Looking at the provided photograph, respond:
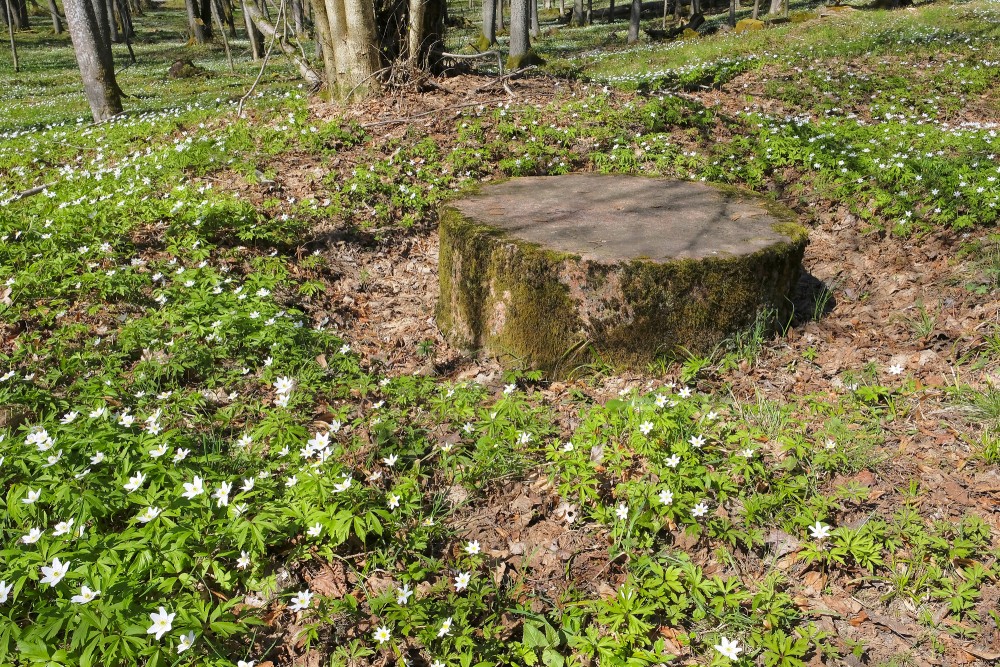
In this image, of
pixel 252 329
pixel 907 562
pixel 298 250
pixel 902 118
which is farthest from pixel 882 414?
pixel 902 118

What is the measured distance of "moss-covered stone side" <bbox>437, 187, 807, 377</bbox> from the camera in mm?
3789

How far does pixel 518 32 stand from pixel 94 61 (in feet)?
40.8

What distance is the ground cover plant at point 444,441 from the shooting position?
8.09 feet

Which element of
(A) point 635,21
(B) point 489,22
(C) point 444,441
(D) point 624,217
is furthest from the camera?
(A) point 635,21

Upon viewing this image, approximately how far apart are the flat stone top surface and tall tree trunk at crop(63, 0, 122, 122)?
969 centimetres

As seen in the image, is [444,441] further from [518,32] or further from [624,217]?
[518,32]

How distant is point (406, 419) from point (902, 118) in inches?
328

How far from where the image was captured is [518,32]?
1906cm

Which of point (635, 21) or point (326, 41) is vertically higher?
point (635, 21)

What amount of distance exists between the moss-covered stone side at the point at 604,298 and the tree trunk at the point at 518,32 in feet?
51.3

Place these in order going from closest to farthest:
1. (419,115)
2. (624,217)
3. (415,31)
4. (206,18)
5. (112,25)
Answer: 1. (624,217)
2. (419,115)
3. (415,31)
4. (112,25)
5. (206,18)

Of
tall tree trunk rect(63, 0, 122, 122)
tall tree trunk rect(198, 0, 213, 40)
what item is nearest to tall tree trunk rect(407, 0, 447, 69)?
tall tree trunk rect(63, 0, 122, 122)

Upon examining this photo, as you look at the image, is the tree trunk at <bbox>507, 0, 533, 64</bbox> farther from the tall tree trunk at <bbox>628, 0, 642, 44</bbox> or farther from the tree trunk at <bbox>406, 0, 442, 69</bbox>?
the tree trunk at <bbox>406, 0, 442, 69</bbox>

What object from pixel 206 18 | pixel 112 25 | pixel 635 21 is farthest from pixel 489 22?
pixel 206 18
